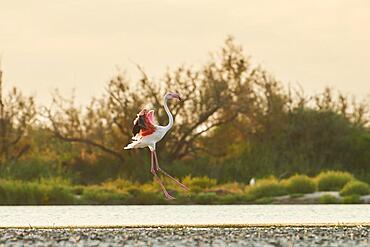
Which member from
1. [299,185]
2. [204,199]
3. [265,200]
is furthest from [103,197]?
[299,185]

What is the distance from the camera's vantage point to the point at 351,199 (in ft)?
74.8

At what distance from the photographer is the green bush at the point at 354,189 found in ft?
76.4

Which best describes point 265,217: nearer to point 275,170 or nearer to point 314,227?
point 314,227

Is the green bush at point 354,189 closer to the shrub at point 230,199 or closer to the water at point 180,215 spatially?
the water at point 180,215

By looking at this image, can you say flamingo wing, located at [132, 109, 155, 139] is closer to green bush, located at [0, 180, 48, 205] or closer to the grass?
the grass

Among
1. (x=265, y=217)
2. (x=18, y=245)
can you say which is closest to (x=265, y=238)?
(x=18, y=245)

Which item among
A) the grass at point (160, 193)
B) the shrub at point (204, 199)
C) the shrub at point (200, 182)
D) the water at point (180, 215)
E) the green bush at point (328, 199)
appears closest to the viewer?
the water at point (180, 215)

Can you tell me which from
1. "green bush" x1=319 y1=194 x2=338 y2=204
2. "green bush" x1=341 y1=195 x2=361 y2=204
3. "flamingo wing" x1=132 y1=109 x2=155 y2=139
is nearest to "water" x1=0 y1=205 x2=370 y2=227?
"green bush" x1=341 y1=195 x2=361 y2=204

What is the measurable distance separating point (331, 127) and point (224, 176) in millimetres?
3514

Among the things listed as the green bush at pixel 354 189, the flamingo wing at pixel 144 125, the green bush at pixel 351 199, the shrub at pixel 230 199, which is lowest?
the green bush at pixel 351 199

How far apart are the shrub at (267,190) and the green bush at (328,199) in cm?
100

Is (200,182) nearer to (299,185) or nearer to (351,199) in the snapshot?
(299,185)

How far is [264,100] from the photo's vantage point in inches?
1111

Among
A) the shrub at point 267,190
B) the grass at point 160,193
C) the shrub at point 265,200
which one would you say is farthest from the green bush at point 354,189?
the shrub at point 265,200
